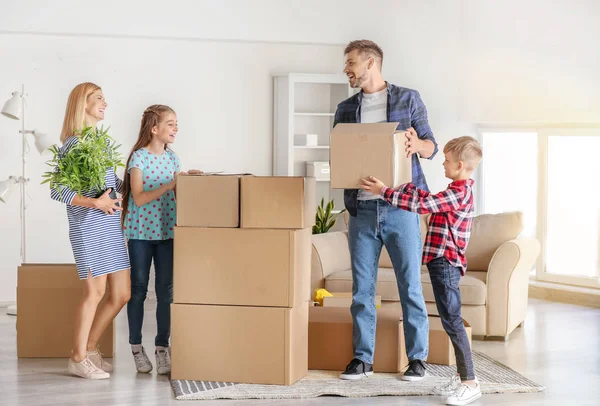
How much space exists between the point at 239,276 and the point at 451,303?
3.03 feet

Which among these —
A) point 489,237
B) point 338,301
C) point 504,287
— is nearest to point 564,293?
point 489,237

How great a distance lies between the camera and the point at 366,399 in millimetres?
3797

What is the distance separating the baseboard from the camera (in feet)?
21.6

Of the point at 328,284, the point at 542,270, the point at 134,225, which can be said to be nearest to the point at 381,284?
the point at 328,284

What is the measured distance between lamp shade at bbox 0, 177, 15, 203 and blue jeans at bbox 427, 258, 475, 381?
3.65 meters

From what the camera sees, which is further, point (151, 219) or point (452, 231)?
point (151, 219)

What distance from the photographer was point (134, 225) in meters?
4.14

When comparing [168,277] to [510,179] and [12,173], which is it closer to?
[12,173]

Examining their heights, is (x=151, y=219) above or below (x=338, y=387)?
above

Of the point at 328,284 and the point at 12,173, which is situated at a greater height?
the point at 12,173

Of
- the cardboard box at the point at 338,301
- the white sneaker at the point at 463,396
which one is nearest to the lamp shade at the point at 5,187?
the cardboard box at the point at 338,301

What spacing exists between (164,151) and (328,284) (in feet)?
5.36

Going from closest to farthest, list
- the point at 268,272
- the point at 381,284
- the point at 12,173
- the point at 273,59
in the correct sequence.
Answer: the point at 268,272, the point at 381,284, the point at 12,173, the point at 273,59

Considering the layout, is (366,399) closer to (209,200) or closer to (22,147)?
(209,200)
